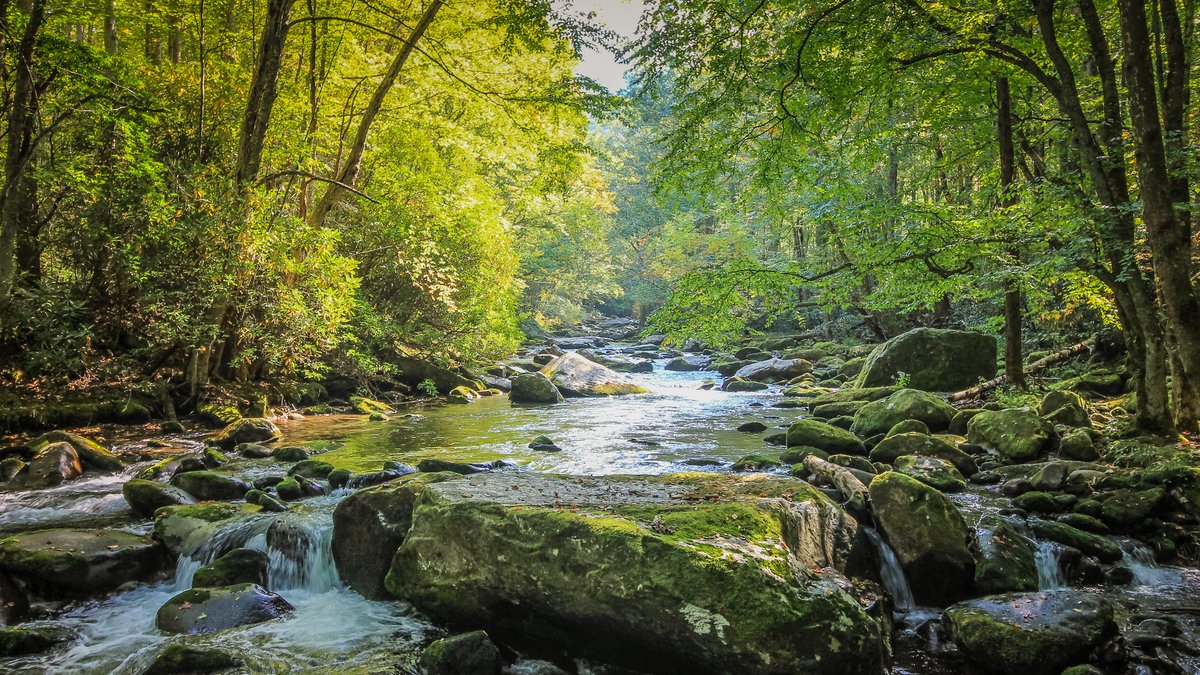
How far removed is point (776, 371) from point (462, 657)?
58.4 ft

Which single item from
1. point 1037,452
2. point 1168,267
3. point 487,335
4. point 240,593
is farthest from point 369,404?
point 1168,267

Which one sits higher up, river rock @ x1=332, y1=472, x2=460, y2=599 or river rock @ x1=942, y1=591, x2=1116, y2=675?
river rock @ x1=332, y1=472, x2=460, y2=599

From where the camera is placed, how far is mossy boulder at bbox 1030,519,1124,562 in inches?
196

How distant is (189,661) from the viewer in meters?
3.69

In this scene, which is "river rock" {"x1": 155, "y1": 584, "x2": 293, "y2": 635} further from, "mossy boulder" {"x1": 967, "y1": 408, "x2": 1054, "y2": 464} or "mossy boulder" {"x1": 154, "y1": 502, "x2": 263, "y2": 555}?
"mossy boulder" {"x1": 967, "y1": 408, "x2": 1054, "y2": 464}

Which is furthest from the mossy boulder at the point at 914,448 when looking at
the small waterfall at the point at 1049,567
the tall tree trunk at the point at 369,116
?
the tall tree trunk at the point at 369,116

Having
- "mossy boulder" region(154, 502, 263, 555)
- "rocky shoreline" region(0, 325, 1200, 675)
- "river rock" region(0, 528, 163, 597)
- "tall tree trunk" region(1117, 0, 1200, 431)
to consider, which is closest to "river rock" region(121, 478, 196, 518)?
"rocky shoreline" region(0, 325, 1200, 675)

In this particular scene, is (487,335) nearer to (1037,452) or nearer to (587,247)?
(1037,452)

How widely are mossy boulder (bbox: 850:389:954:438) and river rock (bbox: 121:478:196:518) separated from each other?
31.5 feet

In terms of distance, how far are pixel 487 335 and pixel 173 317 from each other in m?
9.18

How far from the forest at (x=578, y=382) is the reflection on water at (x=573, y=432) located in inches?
6.1

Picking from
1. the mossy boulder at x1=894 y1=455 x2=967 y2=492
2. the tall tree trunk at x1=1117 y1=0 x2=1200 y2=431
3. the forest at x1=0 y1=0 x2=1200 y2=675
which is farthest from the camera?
the mossy boulder at x1=894 y1=455 x2=967 y2=492

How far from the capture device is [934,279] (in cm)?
882

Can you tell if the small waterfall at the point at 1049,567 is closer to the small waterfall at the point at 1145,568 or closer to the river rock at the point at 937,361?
the small waterfall at the point at 1145,568
